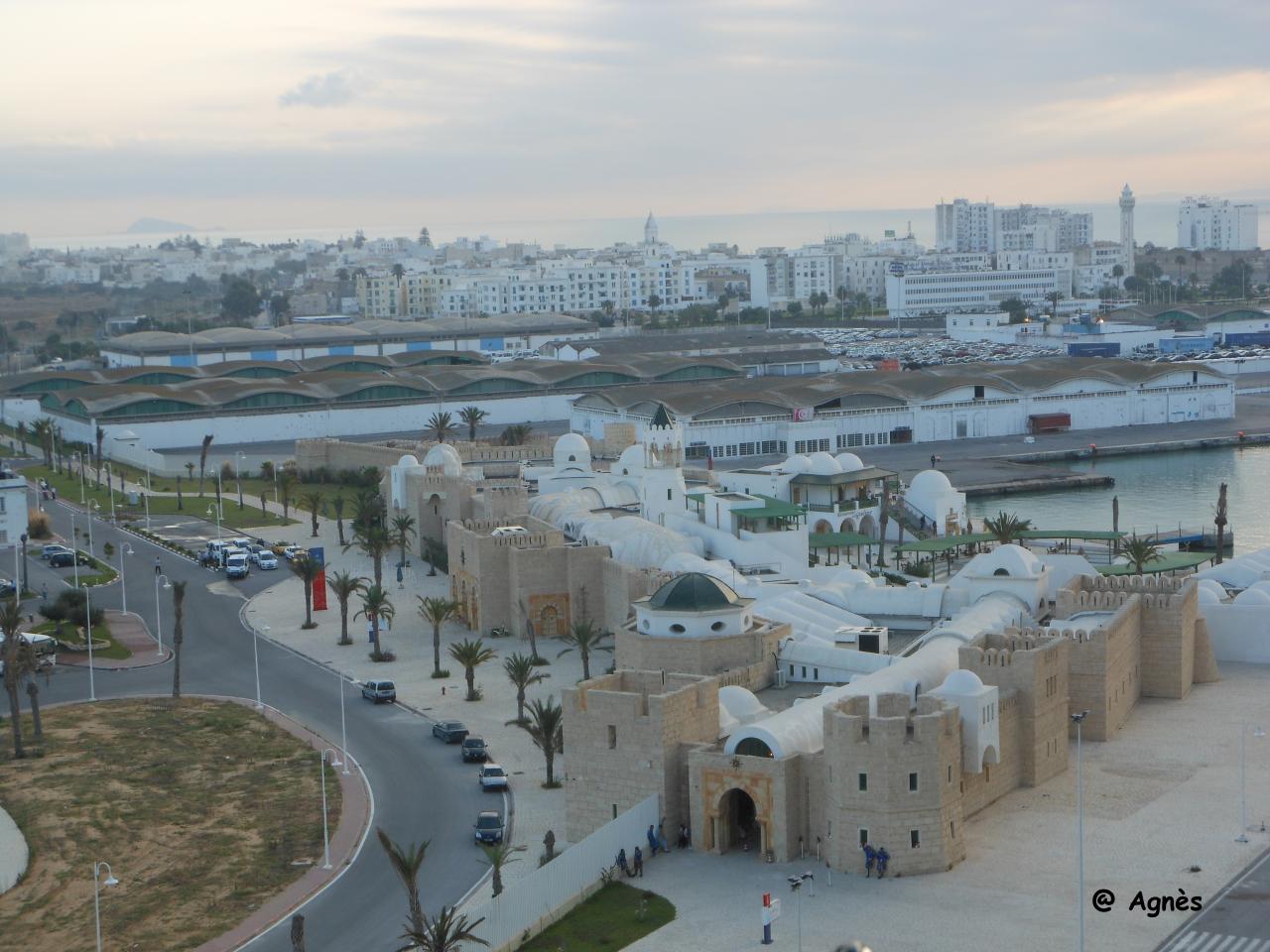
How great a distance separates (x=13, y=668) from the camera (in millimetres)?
28844

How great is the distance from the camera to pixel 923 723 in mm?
21641

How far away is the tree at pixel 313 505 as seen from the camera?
48.3 meters

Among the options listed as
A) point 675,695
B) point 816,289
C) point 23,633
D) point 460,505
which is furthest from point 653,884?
point 816,289

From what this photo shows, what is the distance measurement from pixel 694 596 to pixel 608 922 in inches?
336

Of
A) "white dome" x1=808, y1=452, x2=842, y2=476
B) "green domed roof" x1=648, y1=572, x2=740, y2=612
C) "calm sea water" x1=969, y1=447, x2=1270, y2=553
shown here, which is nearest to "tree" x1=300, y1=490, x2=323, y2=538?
"white dome" x1=808, y1=452, x2=842, y2=476

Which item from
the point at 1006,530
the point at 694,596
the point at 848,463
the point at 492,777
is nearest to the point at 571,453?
the point at 848,463

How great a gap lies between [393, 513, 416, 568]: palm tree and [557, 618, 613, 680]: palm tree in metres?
8.43

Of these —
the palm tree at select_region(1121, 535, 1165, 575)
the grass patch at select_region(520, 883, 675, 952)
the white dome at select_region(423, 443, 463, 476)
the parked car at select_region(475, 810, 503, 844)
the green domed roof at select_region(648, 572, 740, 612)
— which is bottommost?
the grass patch at select_region(520, 883, 675, 952)

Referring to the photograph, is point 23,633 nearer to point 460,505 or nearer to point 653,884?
point 460,505

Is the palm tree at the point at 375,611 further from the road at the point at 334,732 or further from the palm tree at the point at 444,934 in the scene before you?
the palm tree at the point at 444,934

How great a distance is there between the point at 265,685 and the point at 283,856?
9547 mm

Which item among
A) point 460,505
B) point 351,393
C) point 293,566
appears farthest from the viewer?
point 351,393

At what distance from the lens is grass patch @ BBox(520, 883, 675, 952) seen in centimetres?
2009

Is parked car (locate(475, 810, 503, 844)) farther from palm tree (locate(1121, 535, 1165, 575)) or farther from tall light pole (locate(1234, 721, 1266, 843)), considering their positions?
palm tree (locate(1121, 535, 1165, 575))
